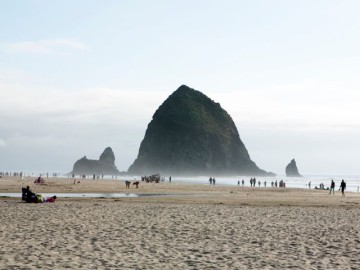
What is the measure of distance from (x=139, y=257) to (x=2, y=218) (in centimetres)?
1159

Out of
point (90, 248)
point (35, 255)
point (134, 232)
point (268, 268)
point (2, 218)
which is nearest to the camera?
point (268, 268)

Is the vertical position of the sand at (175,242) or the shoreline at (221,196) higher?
the sand at (175,242)

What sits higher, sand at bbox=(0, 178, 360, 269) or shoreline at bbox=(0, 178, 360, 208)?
sand at bbox=(0, 178, 360, 269)

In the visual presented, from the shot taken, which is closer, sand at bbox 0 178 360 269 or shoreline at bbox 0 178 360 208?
sand at bbox 0 178 360 269

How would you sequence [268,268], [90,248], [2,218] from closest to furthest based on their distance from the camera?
1. [268,268]
2. [90,248]
3. [2,218]

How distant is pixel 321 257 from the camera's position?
1244 centimetres

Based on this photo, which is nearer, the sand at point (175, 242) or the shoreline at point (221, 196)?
the sand at point (175, 242)

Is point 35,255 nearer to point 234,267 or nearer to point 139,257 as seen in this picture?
point 139,257

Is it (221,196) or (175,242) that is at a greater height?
(175,242)

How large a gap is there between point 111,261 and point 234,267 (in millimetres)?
3225

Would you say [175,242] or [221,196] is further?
[221,196]

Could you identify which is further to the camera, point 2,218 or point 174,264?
point 2,218

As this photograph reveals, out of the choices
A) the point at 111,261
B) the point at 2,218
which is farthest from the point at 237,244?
the point at 2,218

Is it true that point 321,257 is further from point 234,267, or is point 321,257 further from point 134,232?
point 134,232
